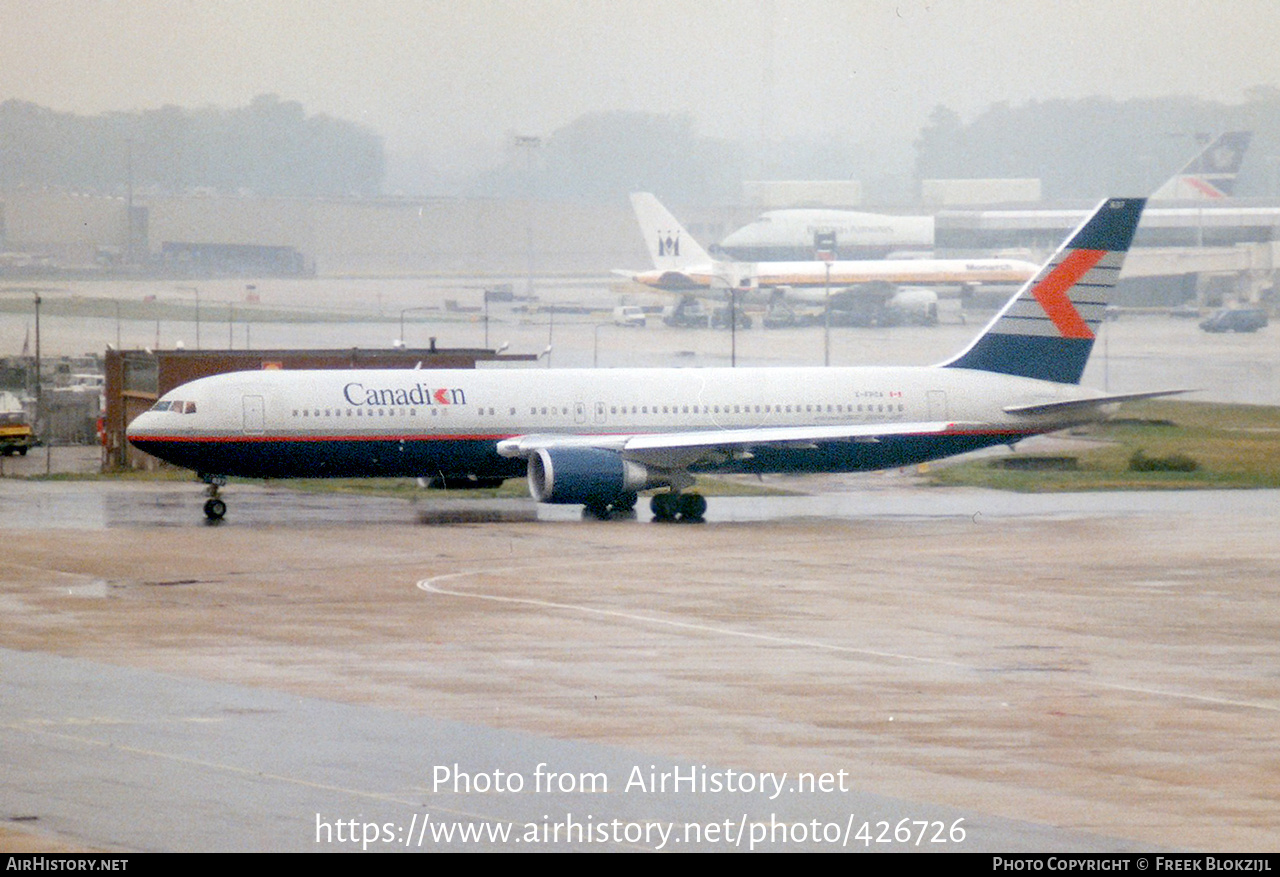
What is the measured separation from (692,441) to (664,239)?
5448 cm

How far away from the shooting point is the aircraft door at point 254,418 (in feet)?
125

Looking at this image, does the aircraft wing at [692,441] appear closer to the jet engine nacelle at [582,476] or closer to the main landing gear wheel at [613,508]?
the jet engine nacelle at [582,476]

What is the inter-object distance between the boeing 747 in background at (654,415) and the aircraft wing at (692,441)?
0.04 metres

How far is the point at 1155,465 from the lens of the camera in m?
48.7

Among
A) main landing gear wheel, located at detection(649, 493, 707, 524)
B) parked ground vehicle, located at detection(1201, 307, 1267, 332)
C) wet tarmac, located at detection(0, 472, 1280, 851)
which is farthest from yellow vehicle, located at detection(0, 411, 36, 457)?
parked ground vehicle, located at detection(1201, 307, 1267, 332)

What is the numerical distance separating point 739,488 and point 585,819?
111 ft

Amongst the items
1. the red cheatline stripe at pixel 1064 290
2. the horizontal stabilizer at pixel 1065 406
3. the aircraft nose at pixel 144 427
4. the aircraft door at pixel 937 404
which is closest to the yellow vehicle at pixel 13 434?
the aircraft nose at pixel 144 427

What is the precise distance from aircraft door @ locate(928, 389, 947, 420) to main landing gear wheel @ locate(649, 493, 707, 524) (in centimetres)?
600

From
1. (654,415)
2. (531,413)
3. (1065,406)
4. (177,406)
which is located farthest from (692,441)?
(177,406)

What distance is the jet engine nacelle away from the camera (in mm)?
37531

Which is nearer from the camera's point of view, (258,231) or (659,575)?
(659,575)

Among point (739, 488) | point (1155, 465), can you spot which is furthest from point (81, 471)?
point (1155, 465)

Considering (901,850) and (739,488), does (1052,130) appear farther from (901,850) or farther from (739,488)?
(901,850)

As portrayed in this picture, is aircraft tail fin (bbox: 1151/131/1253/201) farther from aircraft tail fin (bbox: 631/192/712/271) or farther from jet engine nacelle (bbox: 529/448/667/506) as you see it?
jet engine nacelle (bbox: 529/448/667/506)
